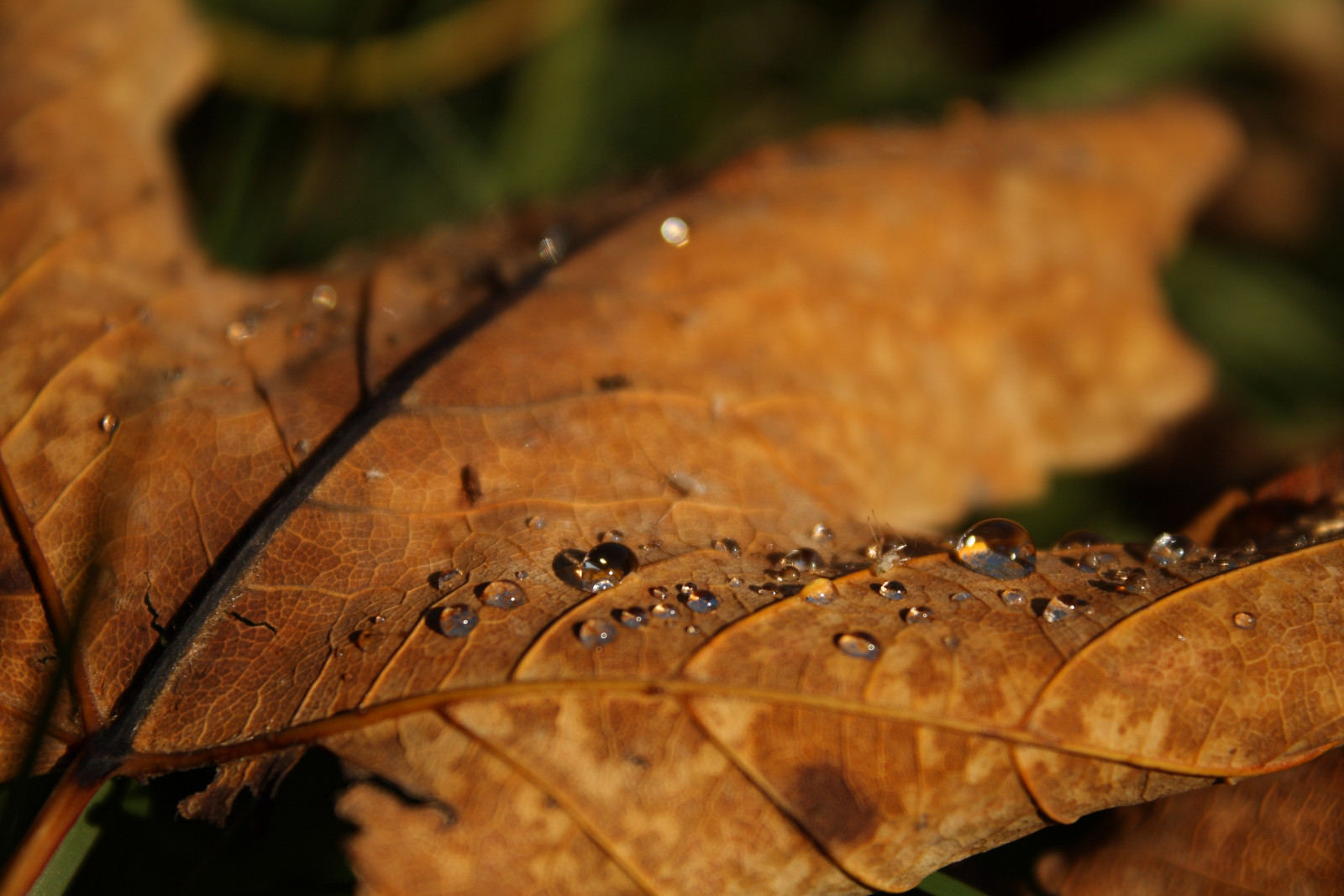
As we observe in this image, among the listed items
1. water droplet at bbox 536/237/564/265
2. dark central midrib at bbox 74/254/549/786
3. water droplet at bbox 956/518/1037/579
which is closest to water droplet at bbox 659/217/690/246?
water droplet at bbox 536/237/564/265

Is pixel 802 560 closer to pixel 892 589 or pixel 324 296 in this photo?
pixel 892 589

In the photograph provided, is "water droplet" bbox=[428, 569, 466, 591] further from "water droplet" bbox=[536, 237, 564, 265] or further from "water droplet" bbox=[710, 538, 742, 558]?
"water droplet" bbox=[536, 237, 564, 265]

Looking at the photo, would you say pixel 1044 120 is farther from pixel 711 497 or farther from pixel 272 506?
pixel 272 506

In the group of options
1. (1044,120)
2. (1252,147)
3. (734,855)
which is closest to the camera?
(734,855)

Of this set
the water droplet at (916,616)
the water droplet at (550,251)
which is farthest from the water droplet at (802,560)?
the water droplet at (550,251)

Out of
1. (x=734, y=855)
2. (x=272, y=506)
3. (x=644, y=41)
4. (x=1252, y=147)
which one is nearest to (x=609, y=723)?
(x=734, y=855)

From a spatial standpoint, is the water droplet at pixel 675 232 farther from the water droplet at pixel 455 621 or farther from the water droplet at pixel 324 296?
the water droplet at pixel 455 621
